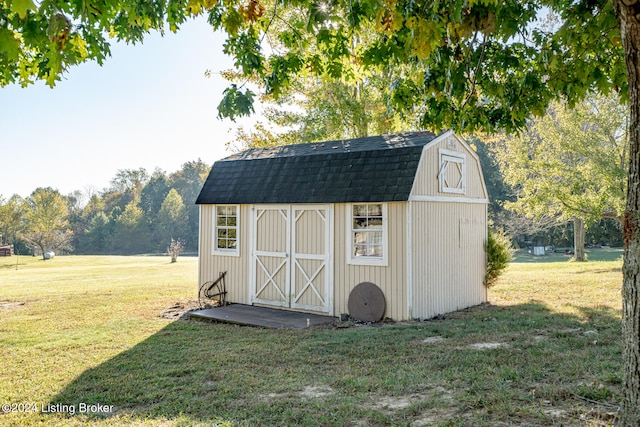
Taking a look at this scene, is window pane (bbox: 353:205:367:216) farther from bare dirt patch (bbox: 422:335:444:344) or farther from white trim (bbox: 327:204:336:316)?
bare dirt patch (bbox: 422:335:444:344)

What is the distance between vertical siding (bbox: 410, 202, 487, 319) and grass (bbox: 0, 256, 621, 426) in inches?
19.5

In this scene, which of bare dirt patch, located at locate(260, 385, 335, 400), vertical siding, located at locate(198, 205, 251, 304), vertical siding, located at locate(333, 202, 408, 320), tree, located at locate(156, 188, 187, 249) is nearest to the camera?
bare dirt patch, located at locate(260, 385, 335, 400)

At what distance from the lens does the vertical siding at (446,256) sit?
8258mm

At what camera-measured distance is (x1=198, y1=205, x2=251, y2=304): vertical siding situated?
1009 centimetres

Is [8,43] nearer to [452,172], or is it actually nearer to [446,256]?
[446,256]

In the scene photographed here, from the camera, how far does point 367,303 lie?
326 inches

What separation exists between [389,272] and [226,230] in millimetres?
4301

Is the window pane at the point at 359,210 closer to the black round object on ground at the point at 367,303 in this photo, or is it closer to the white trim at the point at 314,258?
the white trim at the point at 314,258

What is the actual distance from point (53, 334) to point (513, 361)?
276 inches

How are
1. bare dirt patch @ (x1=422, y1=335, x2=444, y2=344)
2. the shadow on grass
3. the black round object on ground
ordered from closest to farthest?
Answer: the shadow on grass, bare dirt patch @ (x1=422, y1=335, x2=444, y2=344), the black round object on ground

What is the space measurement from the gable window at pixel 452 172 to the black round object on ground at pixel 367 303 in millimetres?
2496

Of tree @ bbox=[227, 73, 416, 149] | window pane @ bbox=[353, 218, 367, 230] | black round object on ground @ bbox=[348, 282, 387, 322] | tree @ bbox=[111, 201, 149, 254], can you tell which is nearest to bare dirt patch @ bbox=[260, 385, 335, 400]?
black round object on ground @ bbox=[348, 282, 387, 322]

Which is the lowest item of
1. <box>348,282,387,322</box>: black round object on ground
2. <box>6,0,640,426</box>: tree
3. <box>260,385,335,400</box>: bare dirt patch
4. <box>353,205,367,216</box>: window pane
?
<box>260,385,335,400</box>: bare dirt patch

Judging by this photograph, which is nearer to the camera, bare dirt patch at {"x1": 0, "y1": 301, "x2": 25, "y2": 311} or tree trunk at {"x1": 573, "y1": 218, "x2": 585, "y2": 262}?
bare dirt patch at {"x1": 0, "y1": 301, "x2": 25, "y2": 311}
